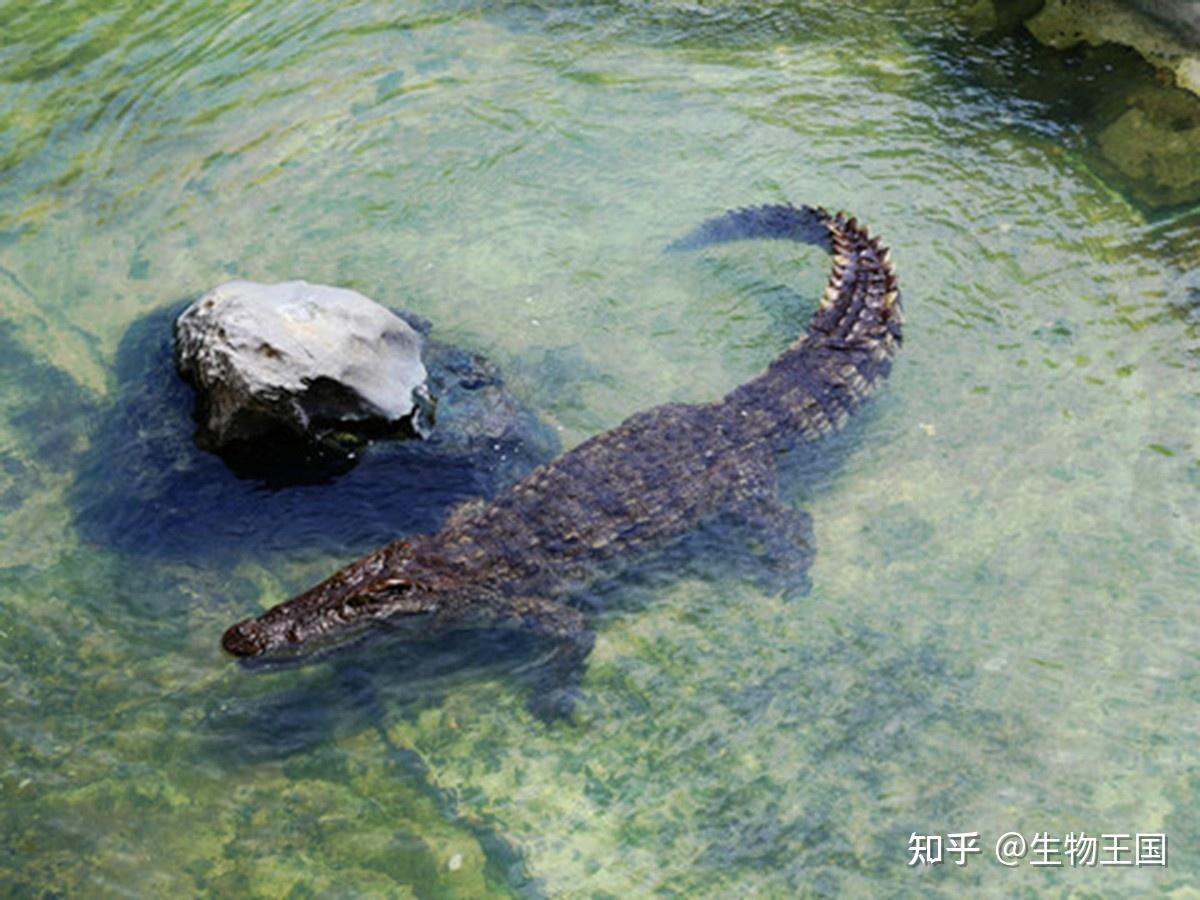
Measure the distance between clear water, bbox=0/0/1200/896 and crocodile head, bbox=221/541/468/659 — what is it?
148 mm

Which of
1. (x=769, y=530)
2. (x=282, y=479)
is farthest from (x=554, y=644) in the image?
(x=282, y=479)

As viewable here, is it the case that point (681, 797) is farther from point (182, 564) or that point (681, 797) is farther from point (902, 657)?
point (182, 564)

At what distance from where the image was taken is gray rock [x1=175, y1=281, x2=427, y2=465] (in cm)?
600

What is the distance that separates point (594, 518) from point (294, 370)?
67.0 inches

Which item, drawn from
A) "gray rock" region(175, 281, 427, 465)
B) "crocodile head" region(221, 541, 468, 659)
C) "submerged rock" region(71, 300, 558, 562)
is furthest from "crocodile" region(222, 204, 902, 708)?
"gray rock" region(175, 281, 427, 465)

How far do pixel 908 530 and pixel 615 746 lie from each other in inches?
73.8

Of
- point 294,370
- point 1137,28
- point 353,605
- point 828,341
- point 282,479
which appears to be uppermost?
point 1137,28

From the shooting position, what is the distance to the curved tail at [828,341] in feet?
20.2

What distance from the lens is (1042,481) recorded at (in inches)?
237

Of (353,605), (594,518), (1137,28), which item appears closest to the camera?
(353,605)

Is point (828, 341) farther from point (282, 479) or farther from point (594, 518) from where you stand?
point (282, 479)

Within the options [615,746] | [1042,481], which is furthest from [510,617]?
[1042,481]

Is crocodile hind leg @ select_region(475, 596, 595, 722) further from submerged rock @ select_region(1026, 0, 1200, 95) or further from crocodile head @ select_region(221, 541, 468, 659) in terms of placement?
submerged rock @ select_region(1026, 0, 1200, 95)

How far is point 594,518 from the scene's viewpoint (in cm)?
565
